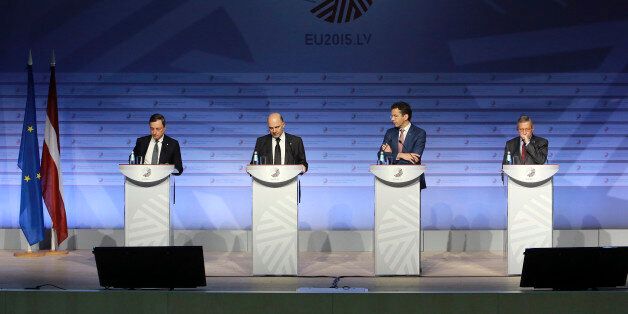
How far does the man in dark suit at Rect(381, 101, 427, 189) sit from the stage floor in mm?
866

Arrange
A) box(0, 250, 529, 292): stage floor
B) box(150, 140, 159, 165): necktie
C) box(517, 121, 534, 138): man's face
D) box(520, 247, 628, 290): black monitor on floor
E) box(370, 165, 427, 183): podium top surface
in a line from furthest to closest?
box(150, 140, 159, 165): necktie
box(517, 121, 534, 138): man's face
box(370, 165, 427, 183): podium top surface
box(0, 250, 529, 292): stage floor
box(520, 247, 628, 290): black monitor on floor

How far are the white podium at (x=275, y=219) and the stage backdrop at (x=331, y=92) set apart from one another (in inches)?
89.5

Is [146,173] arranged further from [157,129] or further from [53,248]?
[53,248]

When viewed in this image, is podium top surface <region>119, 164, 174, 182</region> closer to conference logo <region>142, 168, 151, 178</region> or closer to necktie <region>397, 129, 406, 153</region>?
conference logo <region>142, 168, 151, 178</region>

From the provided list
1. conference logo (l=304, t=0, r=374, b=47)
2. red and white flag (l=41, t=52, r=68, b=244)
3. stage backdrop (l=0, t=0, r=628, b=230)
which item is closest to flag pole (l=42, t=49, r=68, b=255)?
red and white flag (l=41, t=52, r=68, b=244)

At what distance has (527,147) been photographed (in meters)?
7.68

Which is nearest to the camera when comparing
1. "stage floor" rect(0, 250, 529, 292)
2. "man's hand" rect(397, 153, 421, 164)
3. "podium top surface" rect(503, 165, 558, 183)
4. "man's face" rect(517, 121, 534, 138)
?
"stage floor" rect(0, 250, 529, 292)

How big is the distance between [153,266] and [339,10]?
4.58 m

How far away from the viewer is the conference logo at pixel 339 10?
940 cm

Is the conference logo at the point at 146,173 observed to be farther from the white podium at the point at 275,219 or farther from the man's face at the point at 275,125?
the man's face at the point at 275,125

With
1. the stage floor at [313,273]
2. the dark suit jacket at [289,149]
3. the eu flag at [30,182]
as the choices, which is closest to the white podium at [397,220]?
the stage floor at [313,273]

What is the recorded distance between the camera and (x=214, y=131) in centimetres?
950

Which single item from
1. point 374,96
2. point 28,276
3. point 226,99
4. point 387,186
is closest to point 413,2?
point 374,96

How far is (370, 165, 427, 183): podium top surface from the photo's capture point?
7102 millimetres
